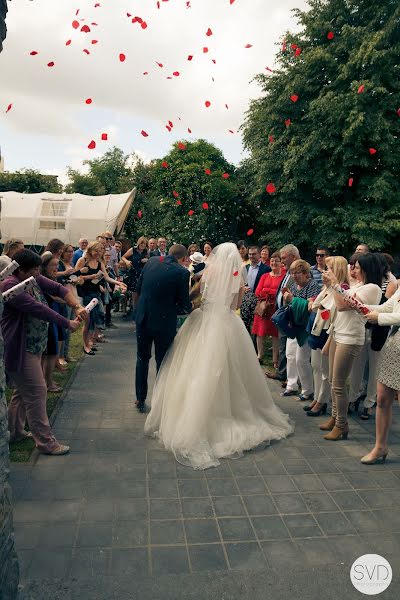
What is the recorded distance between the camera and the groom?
586 centimetres

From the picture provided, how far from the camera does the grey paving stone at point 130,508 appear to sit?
3.92m

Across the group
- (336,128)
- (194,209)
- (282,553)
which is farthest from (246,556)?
(194,209)

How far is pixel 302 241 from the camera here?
22.5 m

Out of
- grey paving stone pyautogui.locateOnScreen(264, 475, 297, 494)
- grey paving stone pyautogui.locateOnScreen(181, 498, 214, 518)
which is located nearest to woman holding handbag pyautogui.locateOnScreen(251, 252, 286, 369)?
grey paving stone pyautogui.locateOnScreen(264, 475, 297, 494)

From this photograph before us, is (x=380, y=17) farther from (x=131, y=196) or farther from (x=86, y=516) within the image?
(x=86, y=516)

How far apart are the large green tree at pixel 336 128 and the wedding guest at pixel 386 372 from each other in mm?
15528

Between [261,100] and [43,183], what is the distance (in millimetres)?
22456

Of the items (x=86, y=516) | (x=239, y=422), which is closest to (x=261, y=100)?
(x=239, y=422)

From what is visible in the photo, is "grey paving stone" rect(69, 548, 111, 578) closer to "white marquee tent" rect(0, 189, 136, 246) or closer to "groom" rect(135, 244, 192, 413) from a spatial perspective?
"groom" rect(135, 244, 192, 413)

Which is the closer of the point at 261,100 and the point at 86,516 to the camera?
the point at 86,516

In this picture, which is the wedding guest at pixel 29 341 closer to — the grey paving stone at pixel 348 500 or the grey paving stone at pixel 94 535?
the grey paving stone at pixel 94 535

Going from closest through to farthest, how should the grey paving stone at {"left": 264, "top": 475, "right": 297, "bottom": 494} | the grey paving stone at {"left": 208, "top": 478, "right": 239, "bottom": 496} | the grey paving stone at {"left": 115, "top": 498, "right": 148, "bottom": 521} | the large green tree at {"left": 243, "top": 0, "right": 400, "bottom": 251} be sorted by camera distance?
the grey paving stone at {"left": 115, "top": 498, "right": 148, "bottom": 521} < the grey paving stone at {"left": 208, "top": 478, "right": 239, "bottom": 496} < the grey paving stone at {"left": 264, "top": 475, "right": 297, "bottom": 494} < the large green tree at {"left": 243, "top": 0, "right": 400, "bottom": 251}

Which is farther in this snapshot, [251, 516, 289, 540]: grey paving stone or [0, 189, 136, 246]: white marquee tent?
[0, 189, 136, 246]: white marquee tent

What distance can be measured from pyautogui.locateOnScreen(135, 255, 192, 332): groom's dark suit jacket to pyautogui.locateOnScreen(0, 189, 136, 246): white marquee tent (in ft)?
42.2
